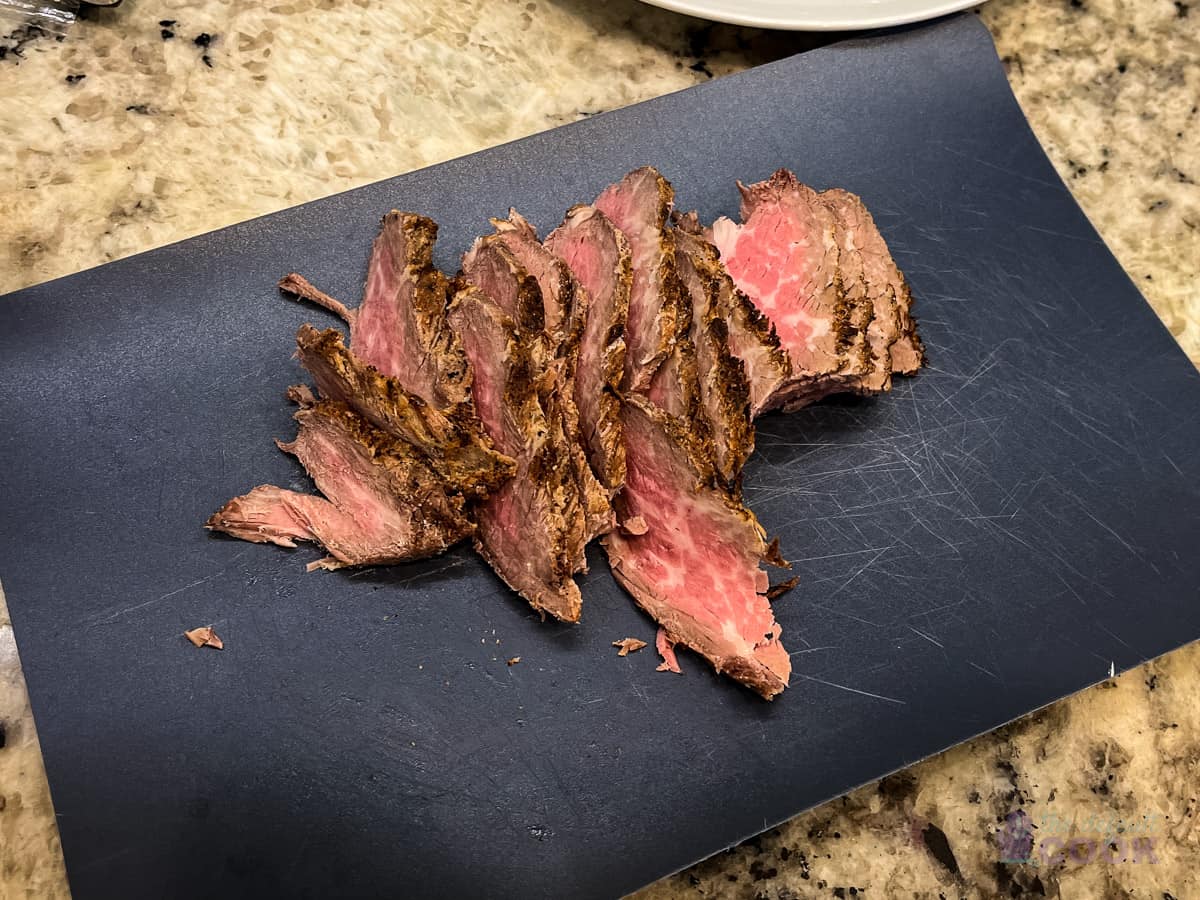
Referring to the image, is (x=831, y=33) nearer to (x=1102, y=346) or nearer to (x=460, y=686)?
(x=1102, y=346)

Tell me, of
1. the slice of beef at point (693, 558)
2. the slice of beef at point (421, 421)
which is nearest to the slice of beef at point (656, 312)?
the slice of beef at point (693, 558)

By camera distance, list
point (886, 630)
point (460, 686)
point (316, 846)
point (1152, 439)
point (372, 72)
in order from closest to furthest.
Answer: point (316, 846), point (460, 686), point (886, 630), point (1152, 439), point (372, 72)

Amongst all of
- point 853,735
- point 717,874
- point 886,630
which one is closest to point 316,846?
point 717,874

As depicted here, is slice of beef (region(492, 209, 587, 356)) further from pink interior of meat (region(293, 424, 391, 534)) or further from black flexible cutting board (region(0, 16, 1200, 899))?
pink interior of meat (region(293, 424, 391, 534))

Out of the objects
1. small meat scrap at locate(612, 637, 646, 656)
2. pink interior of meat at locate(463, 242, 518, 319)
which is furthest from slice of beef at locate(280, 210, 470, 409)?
small meat scrap at locate(612, 637, 646, 656)

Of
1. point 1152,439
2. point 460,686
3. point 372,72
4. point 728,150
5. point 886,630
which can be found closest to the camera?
point 460,686

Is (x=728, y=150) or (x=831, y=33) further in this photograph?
(x=831, y=33)
